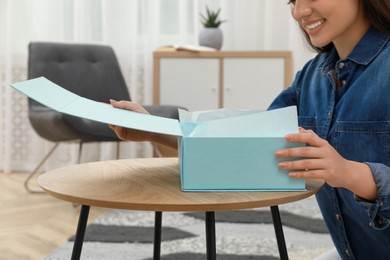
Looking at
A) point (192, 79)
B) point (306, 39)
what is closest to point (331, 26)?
point (306, 39)

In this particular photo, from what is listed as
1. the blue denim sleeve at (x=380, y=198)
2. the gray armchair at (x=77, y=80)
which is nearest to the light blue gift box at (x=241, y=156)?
the blue denim sleeve at (x=380, y=198)

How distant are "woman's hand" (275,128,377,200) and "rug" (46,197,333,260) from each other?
4.09 feet

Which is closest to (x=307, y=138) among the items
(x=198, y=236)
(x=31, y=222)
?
(x=198, y=236)

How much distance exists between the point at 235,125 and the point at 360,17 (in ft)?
1.07

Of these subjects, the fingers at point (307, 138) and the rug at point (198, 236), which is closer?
the fingers at point (307, 138)

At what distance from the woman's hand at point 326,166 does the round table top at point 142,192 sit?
0.21ft

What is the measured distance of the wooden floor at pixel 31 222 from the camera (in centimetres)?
221

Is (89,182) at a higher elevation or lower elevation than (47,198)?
higher

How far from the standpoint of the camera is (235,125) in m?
0.91

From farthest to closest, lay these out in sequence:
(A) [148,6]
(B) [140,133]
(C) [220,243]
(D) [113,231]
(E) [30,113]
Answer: (A) [148,6] → (E) [30,113] → (D) [113,231] → (C) [220,243] → (B) [140,133]

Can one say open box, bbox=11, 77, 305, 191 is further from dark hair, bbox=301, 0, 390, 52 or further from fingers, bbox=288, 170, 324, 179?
dark hair, bbox=301, 0, 390, 52

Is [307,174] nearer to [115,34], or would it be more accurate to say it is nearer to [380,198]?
[380,198]

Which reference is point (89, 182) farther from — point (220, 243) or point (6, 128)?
point (6, 128)

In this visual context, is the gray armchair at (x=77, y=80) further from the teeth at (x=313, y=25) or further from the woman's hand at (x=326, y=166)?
the woman's hand at (x=326, y=166)
